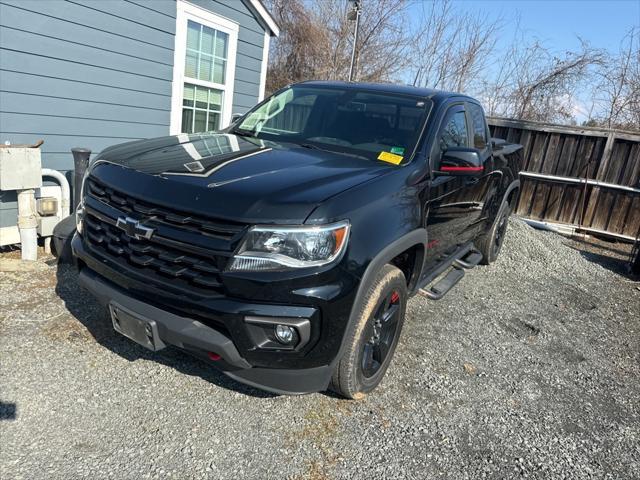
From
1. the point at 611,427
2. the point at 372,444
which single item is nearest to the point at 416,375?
the point at 372,444

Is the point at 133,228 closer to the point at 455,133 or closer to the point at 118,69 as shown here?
the point at 455,133

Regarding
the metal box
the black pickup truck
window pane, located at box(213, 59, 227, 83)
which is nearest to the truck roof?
the black pickup truck

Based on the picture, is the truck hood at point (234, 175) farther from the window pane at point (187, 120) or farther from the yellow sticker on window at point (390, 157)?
the window pane at point (187, 120)

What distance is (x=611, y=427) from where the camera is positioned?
3.18m

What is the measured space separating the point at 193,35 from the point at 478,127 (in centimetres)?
417

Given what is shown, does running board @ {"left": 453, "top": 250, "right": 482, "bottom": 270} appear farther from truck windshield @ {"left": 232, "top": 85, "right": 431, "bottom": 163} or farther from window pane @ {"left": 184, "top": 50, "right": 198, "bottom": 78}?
window pane @ {"left": 184, "top": 50, "right": 198, "bottom": 78}

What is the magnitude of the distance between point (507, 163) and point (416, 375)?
328 centimetres

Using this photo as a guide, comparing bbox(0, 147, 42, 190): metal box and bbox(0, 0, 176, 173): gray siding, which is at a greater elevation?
bbox(0, 0, 176, 173): gray siding

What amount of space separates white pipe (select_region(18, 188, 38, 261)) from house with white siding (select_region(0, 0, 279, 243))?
1.34ft

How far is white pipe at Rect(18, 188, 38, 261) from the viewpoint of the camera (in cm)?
471

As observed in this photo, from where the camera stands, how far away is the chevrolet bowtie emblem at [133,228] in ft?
8.05

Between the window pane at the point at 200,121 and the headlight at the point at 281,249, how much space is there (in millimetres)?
5433

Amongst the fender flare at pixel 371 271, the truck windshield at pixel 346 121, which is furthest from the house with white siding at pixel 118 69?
the fender flare at pixel 371 271

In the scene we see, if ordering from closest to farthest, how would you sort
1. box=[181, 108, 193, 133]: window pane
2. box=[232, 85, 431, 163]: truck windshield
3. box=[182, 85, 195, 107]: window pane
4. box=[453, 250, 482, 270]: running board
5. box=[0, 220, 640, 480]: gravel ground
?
box=[0, 220, 640, 480]: gravel ground → box=[232, 85, 431, 163]: truck windshield → box=[453, 250, 482, 270]: running board → box=[182, 85, 195, 107]: window pane → box=[181, 108, 193, 133]: window pane
